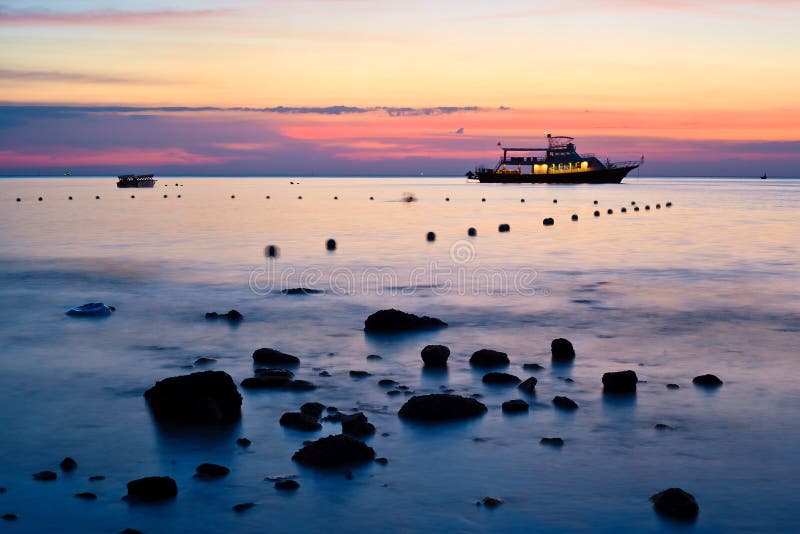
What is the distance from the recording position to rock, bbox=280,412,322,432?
36.3ft

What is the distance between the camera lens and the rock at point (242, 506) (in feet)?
28.1

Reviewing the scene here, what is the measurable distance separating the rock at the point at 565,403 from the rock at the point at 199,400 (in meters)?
4.75

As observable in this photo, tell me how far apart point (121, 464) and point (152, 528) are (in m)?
1.90

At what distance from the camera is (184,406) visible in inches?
453

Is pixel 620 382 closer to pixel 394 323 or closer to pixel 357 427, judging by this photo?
pixel 357 427

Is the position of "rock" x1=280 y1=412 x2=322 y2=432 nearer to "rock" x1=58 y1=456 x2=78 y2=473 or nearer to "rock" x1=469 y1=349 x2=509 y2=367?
"rock" x1=58 y1=456 x2=78 y2=473

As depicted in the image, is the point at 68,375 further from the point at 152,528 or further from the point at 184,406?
the point at 152,528

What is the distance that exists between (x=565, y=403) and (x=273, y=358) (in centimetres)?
568

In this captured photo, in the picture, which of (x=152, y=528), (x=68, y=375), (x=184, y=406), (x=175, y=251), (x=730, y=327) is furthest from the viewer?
(x=175, y=251)

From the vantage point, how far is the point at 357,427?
35.1 feet

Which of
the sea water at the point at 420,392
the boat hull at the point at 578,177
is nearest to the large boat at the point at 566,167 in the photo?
the boat hull at the point at 578,177

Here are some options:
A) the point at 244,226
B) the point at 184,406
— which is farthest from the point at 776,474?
the point at 244,226

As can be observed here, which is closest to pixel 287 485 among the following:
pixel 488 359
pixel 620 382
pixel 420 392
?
pixel 420 392

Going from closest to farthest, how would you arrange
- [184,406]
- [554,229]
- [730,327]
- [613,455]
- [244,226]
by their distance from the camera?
[613,455], [184,406], [730,327], [554,229], [244,226]
